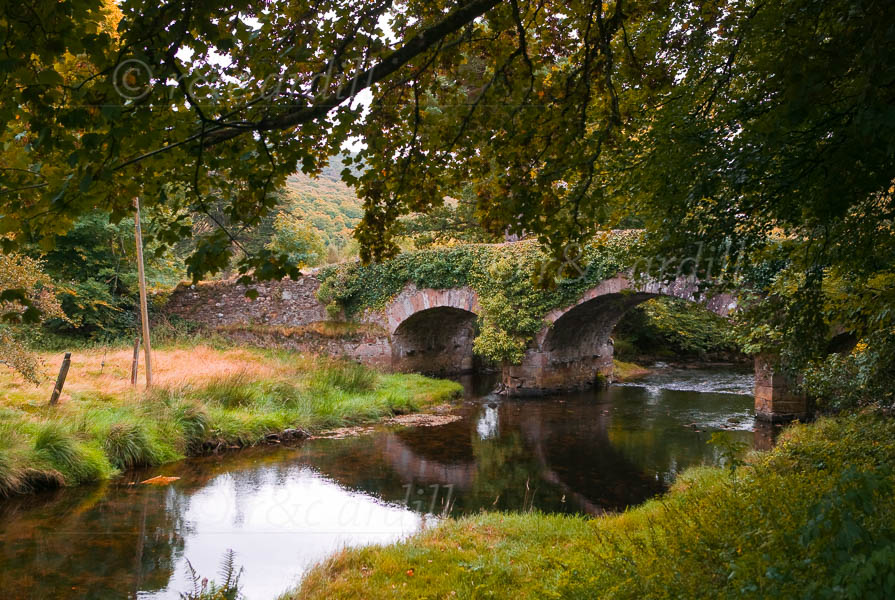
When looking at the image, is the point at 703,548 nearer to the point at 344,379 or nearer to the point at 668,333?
the point at 344,379

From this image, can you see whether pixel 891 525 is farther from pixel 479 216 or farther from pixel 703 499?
pixel 479 216

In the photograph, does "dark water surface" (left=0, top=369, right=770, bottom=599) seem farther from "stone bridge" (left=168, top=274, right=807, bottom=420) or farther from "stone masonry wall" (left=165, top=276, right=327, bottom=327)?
"stone masonry wall" (left=165, top=276, right=327, bottom=327)

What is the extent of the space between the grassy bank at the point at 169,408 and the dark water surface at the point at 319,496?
364 mm

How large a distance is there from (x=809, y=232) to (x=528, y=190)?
69.9 inches

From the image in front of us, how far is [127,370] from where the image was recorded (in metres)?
11.3

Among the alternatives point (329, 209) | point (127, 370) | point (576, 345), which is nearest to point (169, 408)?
point (127, 370)

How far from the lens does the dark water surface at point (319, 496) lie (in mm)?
4875

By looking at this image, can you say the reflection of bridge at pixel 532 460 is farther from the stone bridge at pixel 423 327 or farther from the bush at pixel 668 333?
the bush at pixel 668 333

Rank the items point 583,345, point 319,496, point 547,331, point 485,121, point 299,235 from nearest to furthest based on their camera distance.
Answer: point 485,121 < point 319,496 < point 547,331 < point 583,345 < point 299,235

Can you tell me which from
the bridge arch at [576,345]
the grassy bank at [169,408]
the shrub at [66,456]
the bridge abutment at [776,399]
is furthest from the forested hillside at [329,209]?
the shrub at [66,456]

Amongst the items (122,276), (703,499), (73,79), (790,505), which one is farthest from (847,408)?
(122,276)

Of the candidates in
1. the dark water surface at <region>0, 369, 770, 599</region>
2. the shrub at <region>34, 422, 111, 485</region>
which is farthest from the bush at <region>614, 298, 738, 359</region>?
the shrub at <region>34, 422, 111, 485</region>

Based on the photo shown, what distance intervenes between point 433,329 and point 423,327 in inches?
21.7

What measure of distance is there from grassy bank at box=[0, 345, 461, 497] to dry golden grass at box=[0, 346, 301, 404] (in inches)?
0.8
